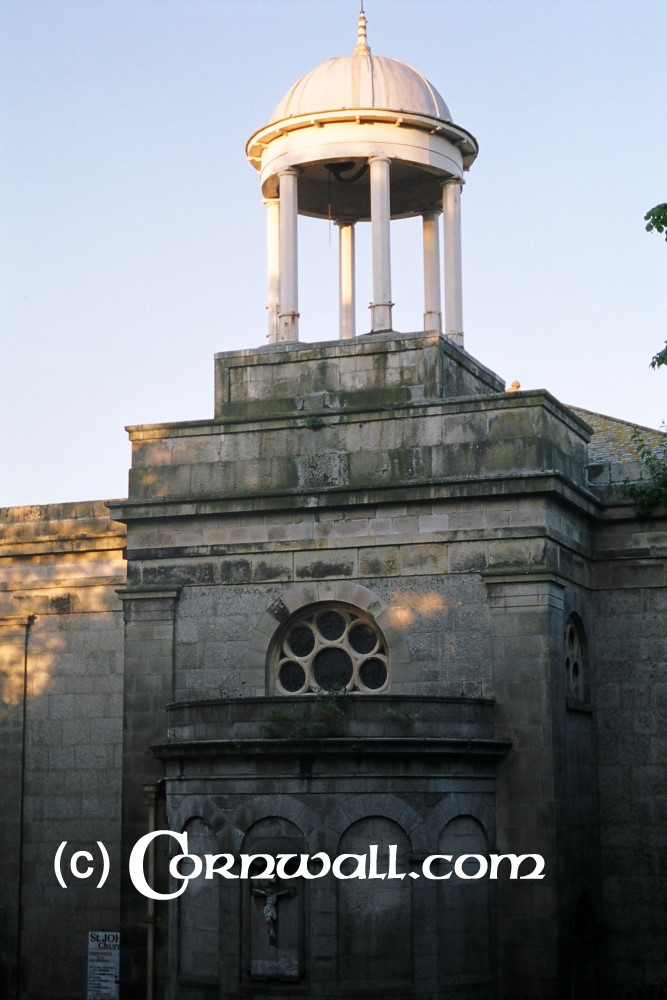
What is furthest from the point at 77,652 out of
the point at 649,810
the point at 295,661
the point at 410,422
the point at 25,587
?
the point at 649,810

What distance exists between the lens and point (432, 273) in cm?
2966

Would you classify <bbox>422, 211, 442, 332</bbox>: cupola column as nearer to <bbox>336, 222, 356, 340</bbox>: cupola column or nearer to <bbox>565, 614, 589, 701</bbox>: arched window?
<bbox>336, 222, 356, 340</bbox>: cupola column

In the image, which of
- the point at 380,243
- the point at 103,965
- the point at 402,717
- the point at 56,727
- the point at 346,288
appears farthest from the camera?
the point at 346,288

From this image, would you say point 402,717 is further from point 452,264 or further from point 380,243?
point 452,264

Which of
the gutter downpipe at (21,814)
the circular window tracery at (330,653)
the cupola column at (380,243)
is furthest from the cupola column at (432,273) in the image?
the gutter downpipe at (21,814)

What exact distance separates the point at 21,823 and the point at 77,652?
332 centimetres

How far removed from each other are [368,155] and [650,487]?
745 centimetres

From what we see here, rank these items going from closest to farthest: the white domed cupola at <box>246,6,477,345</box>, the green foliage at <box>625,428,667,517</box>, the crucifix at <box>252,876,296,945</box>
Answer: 1. the crucifix at <box>252,876,296,945</box>
2. the green foliage at <box>625,428,667,517</box>
3. the white domed cupola at <box>246,6,477,345</box>

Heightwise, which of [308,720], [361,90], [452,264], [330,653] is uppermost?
[361,90]

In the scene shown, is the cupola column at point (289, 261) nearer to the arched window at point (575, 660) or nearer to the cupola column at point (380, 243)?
the cupola column at point (380, 243)

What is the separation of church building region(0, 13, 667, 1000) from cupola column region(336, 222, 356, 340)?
0.12 metres

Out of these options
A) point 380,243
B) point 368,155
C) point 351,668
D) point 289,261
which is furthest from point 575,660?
point 368,155

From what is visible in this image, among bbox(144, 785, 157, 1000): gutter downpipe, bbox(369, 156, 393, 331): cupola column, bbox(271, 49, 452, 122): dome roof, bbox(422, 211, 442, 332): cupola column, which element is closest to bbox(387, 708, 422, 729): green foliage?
bbox(144, 785, 157, 1000): gutter downpipe

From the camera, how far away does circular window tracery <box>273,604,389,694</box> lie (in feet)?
84.2
